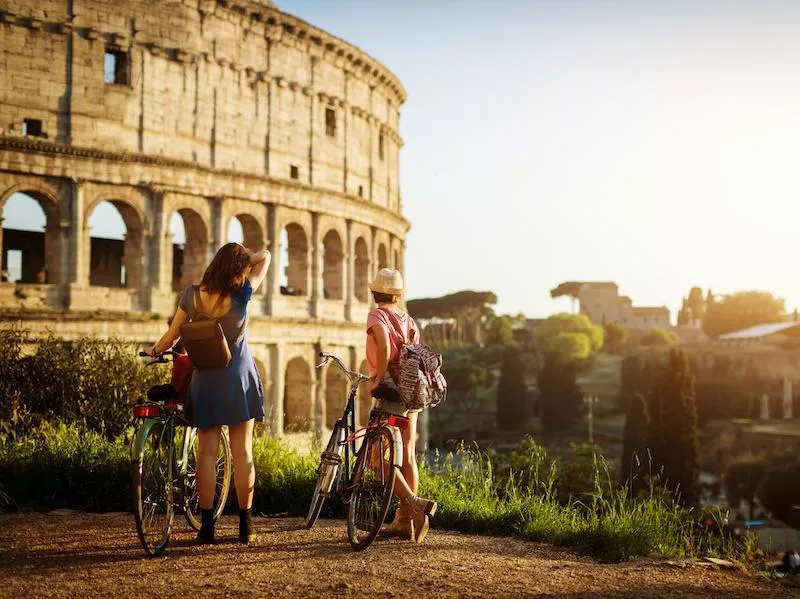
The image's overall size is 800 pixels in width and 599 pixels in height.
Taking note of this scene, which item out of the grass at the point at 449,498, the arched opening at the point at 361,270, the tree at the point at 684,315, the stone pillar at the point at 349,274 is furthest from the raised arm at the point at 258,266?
the tree at the point at 684,315

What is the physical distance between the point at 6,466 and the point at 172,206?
49.0ft

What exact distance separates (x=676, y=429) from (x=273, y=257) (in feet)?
55.1

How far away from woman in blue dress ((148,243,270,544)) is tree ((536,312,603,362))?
59944mm

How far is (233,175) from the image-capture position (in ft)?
73.5

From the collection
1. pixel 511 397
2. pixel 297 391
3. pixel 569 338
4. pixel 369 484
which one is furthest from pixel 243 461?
pixel 569 338

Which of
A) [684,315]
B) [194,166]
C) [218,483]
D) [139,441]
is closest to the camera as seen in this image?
[139,441]

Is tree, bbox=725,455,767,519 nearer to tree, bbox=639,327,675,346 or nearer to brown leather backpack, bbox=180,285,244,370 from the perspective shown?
tree, bbox=639,327,675,346

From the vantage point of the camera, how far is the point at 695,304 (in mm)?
101500

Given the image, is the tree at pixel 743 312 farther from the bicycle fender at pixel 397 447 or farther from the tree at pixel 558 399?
the bicycle fender at pixel 397 447

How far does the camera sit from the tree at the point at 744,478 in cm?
3972

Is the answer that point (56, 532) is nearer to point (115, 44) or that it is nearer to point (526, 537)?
point (526, 537)

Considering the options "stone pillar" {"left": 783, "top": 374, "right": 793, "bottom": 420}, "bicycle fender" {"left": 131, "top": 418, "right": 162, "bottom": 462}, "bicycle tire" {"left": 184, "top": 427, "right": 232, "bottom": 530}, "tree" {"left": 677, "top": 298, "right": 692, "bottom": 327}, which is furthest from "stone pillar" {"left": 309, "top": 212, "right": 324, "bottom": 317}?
"tree" {"left": 677, "top": 298, "right": 692, "bottom": 327}

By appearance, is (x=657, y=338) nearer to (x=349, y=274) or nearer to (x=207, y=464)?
(x=349, y=274)

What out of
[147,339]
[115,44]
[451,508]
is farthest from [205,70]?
[451,508]
